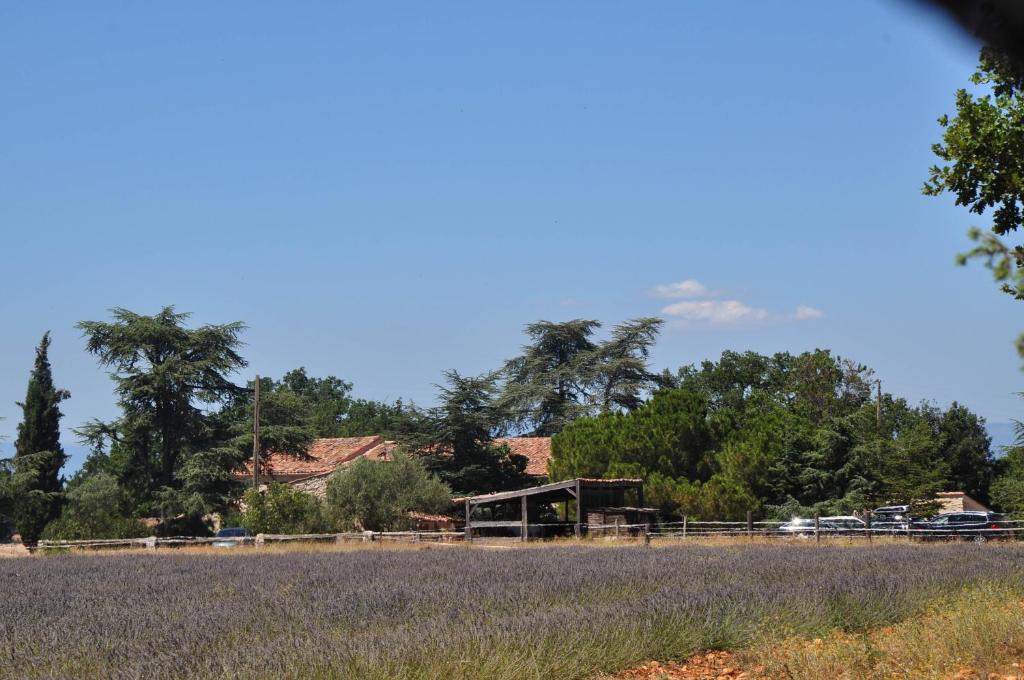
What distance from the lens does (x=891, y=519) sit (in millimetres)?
37406

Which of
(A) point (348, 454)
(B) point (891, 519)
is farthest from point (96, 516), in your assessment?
(B) point (891, 519)

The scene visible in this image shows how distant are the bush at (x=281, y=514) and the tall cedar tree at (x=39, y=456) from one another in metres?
12.4

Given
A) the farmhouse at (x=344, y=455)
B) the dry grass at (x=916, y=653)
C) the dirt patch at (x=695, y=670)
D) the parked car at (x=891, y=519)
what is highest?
the farmhouse at (x=344, y=455)

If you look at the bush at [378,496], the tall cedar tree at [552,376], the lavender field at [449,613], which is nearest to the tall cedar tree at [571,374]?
the tall cedar tree at [552,376]

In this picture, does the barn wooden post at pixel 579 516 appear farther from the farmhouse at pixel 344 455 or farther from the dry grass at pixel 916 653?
the dry grass at pixel 916 653

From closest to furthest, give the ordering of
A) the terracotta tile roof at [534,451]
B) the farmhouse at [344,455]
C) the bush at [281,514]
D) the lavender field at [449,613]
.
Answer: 1. the lavender field at [449,613]
2. the bush at [281,514]
3. the terracotta tile roof at [534,451]
4. the farmhouse at [344,455]

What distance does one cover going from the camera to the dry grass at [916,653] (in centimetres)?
761

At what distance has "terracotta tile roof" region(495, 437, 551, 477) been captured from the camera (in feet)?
177

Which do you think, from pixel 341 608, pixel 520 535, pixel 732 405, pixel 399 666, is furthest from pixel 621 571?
pixel 732 405

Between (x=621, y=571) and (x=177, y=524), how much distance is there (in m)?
36.6

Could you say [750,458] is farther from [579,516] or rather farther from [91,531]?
[91,531]

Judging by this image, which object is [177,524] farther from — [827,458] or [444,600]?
[444,600]

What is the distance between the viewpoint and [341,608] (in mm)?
10609

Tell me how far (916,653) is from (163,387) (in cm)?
4524
